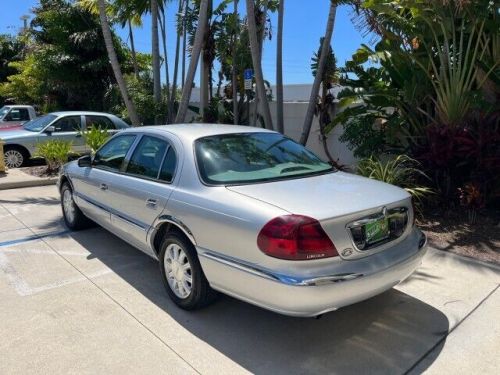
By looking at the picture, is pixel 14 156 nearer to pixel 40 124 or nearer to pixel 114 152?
pixel 40 124

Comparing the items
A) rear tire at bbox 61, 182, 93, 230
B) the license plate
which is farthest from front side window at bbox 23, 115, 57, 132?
the license plate

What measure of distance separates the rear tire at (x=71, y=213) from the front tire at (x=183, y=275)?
2496 millimetres

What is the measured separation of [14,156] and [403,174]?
364 inches

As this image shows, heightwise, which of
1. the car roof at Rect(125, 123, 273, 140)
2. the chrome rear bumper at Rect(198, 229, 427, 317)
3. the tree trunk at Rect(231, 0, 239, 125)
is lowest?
the chrome rear bumper at Rect(198, 229, 427, 317)

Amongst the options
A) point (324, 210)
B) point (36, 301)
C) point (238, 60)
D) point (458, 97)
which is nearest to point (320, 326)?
point (324, 210)

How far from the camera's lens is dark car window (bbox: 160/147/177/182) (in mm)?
4098

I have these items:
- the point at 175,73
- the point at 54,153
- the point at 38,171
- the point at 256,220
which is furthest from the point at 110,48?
the point at 256,220

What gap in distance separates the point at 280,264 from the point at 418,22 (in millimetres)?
6069

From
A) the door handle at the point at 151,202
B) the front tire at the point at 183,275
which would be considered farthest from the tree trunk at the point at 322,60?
the front tire at the point at 183,275

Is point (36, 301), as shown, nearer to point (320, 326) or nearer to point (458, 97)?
point (320, 326)

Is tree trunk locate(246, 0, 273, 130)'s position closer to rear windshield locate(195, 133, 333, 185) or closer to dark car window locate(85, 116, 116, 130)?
dark car window locate(85, 116, 116, 130)

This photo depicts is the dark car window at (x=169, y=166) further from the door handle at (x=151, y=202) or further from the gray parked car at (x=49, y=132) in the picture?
the gray parked car at (x=49, y=132)

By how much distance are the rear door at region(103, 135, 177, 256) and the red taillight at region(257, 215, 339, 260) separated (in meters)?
1.23

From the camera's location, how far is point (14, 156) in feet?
37.1
